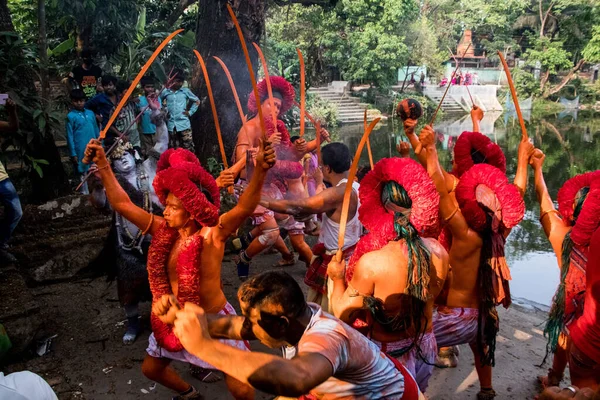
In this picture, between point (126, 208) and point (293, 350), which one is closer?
point (293, 350)

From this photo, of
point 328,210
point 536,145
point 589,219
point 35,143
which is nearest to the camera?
point 589,219

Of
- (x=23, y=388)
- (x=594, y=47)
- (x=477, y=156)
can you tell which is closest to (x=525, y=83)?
(x=594, y=47)

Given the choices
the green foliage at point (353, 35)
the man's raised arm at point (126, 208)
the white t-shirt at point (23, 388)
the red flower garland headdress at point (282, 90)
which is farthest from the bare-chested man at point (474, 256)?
the green foliage at point (353, 35)

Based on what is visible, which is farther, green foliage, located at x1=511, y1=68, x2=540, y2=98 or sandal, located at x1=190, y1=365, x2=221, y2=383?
green foliage, located at x1=511, y1=68, x2=540, y2=98

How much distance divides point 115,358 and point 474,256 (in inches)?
120

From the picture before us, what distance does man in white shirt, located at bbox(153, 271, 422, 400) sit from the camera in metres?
1.55

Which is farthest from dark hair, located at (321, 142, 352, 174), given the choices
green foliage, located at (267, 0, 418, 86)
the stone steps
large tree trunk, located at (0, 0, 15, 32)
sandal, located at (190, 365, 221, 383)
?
green foliage, located at (267, 0, 418, 86)

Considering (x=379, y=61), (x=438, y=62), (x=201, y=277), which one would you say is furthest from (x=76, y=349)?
(x=438, y=62)

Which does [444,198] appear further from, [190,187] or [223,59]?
[223,59]

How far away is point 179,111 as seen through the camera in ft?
22.7

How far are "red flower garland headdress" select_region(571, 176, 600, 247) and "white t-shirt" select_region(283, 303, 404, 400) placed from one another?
5.00ft

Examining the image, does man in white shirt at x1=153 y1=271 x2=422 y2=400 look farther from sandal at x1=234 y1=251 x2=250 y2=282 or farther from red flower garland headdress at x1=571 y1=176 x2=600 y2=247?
sandal at x1=234 y1=251 x2=250 y2=282

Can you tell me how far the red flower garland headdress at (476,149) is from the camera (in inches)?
141

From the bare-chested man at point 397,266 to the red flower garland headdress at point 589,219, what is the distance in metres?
0.83
